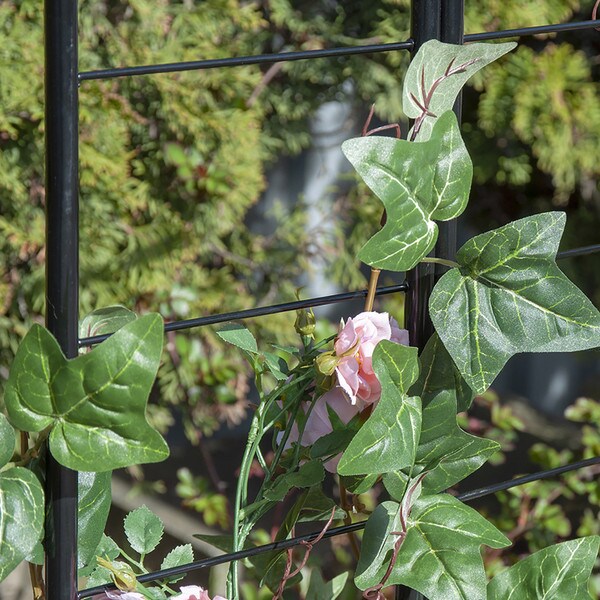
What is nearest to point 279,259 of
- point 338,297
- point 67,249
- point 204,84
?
point 204,84

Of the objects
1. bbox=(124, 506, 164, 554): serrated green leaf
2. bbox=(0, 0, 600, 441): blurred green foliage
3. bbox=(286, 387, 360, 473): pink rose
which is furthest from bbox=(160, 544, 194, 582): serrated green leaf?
bbox=(0, 0, 600, 441): blurred green foliage

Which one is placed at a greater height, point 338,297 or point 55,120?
point 55,120

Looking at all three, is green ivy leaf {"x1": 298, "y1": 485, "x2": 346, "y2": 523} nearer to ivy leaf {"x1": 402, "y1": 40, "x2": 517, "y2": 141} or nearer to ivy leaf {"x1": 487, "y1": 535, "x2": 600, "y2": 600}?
ivy leaf {"x1": 487, "y1": 535, "x2": 600, "y2": 600}

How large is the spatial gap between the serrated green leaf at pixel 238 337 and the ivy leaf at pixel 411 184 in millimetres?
143

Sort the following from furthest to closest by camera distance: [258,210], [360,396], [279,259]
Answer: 1. [258,210]
2. [279,259]
3. [360,396]

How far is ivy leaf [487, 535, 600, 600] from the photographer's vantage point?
0.84 m

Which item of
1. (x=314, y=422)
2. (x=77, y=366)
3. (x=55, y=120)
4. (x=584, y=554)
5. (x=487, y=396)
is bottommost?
(x=487, y=396)

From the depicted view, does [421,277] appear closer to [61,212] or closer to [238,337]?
[238,337]

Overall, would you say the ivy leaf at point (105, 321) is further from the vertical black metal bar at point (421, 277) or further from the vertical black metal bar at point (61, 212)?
the vertical black metal bar at point (421, 277)

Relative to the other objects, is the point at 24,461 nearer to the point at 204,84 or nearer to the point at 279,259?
the point at 204,84

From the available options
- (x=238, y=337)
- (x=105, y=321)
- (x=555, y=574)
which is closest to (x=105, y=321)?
(x=105, y=321)

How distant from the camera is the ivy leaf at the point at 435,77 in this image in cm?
75

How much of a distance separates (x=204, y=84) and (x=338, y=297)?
139cm

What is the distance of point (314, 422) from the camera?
798 millimetres
